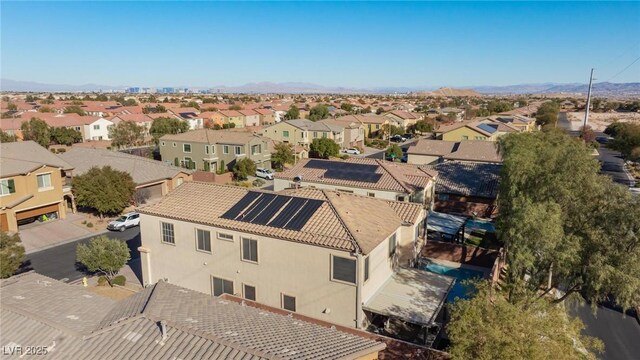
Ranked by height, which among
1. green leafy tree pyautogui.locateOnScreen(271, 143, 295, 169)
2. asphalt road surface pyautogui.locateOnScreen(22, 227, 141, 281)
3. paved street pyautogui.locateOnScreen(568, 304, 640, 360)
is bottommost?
paved street pyautogui.locateOnScreen(568, 304, 640, 360)

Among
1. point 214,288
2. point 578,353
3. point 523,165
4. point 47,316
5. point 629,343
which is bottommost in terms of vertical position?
point 629,343

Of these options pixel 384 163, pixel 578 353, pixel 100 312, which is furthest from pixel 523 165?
pixel 100 312

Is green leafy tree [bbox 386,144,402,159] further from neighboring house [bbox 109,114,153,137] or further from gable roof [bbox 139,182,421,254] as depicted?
neighboring house [bbox 109,114,153,137]

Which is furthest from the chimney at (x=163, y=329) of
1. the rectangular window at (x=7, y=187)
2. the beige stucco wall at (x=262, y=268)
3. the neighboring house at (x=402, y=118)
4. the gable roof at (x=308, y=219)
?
the neighboring house at (x=402, y=118)

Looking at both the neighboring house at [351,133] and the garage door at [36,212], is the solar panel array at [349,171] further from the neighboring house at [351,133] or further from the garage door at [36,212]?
the neighboring house at [351,133]

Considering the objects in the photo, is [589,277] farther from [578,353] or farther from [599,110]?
[599,110]

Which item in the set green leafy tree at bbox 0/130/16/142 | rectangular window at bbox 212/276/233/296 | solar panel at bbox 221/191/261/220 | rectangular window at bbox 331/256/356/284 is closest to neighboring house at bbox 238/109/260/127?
green leafy tree at bbox 0/130/16/142
